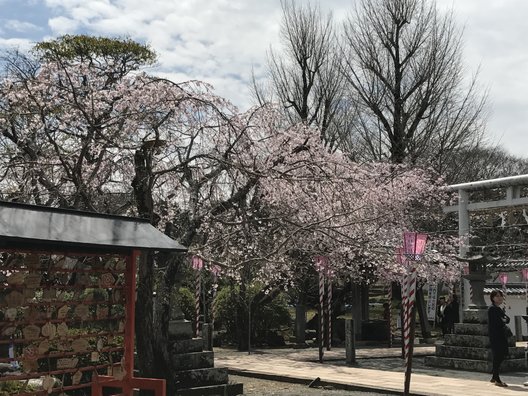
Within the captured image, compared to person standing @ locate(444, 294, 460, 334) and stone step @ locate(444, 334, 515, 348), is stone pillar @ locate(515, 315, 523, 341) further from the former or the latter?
stone step @ locate(444, 334, 515, 348)

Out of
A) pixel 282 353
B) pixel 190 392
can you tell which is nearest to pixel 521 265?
pixel 282 353

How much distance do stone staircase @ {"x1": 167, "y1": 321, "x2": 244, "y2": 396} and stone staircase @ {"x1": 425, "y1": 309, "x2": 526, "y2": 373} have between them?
6.86m

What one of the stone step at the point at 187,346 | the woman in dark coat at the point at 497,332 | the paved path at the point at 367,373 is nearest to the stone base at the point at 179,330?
the stone step at the point at 187,346

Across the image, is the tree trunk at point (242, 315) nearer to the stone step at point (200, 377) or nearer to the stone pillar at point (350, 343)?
the stone pillar at point (350, 343)

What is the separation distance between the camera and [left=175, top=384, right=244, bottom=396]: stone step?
10462 mm

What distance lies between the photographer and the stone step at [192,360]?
1073 cm

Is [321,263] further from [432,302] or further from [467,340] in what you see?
[432,302]

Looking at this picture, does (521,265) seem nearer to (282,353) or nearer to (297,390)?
(282,353)

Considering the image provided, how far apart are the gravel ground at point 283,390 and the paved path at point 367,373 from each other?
29 centimetres

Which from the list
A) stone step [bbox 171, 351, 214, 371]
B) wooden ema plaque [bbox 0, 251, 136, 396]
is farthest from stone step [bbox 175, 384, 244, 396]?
wooden ema plaque [bbox 0, 251, 136, 396]

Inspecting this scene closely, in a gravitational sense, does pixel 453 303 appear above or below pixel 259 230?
below

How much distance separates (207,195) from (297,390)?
4793 mm

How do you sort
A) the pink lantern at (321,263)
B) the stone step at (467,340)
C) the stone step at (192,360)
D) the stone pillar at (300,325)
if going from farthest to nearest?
1. the stone pillar at (300,325)
2. the pink lantern at (321,263)
3. the stone step at (467,340)
4. the stone step at (192,360)

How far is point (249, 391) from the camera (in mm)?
12031
